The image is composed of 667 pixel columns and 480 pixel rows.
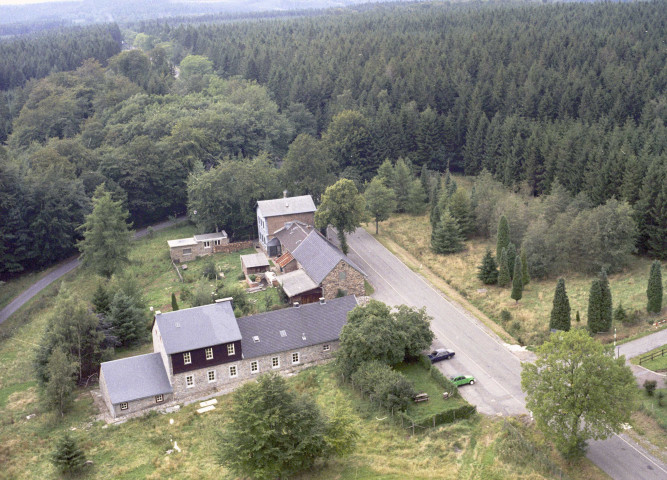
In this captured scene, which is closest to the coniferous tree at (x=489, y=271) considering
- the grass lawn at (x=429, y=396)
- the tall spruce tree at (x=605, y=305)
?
the tall spruce tree at (x=605, y=305)

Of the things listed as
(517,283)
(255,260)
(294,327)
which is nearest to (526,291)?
(517,283)

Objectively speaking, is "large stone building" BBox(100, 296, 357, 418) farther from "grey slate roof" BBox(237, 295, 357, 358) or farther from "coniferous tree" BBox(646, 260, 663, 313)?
"coniferous tree" BBox(646, 260, 663, 313)

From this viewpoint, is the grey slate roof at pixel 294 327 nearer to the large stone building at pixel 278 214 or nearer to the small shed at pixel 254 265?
the small shed at pixel 254 265

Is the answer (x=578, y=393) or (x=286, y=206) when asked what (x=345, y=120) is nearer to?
(x=286, y=206)

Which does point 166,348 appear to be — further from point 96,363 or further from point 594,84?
point 594,84

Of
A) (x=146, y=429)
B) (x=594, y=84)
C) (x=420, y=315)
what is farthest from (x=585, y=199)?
(x=146, y=429)

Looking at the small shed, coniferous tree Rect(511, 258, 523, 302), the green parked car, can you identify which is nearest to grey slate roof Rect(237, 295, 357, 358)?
the green parked car
